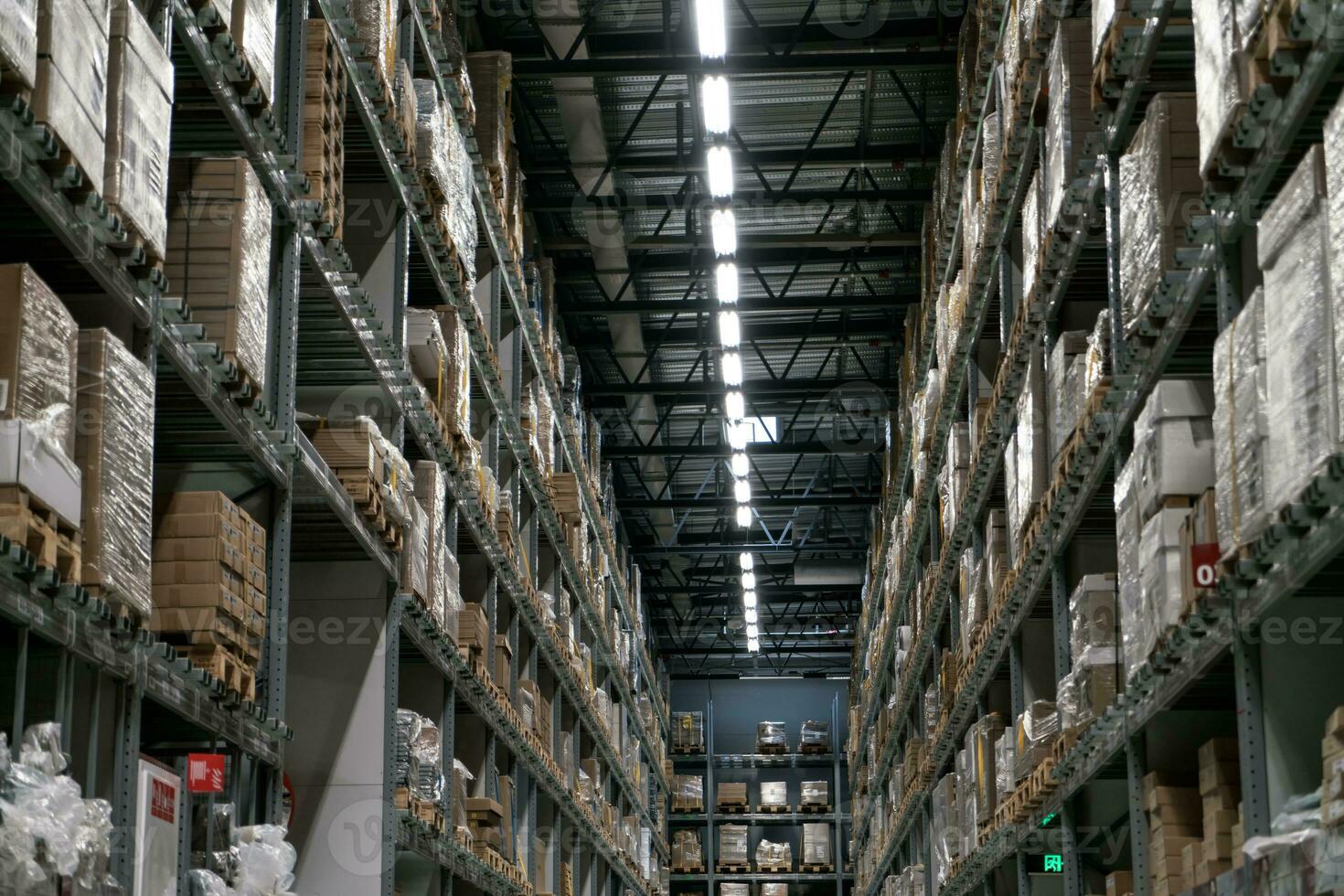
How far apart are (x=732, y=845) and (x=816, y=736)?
334 centimetres

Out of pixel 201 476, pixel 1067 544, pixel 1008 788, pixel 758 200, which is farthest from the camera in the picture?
pixel 758 200

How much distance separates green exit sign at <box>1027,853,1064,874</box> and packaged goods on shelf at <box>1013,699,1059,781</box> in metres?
0.58

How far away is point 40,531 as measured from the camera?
4297 mm

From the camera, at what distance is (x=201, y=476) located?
6.90 metres

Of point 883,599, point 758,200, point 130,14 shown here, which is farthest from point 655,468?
point 130,14

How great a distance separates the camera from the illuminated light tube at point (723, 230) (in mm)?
15680

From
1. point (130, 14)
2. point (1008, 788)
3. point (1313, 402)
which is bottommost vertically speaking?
point (1008, 788)

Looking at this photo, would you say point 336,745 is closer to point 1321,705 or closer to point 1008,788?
point 1008,788

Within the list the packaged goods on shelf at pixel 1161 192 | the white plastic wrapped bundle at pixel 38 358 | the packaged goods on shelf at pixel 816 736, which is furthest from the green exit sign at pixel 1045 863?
the packaged goods on shelf at pixel 816 736

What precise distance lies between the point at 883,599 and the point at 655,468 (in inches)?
187

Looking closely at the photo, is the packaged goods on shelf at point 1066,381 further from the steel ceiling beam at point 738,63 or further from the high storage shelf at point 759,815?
the high storage shelf at point 759,815

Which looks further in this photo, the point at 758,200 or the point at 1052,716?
the point at 758,200

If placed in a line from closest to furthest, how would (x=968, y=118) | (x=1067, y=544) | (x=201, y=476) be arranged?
(x=201, y=476) → (x=1067, y=544) → (x=968, y=118)

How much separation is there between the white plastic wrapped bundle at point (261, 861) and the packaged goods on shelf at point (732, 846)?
22864 millimetres
